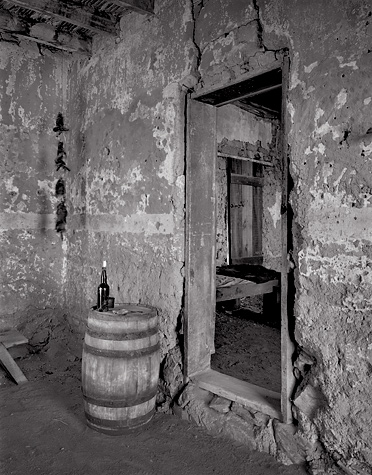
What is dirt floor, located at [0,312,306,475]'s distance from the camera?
7.54 feet

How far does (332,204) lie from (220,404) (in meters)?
1.61

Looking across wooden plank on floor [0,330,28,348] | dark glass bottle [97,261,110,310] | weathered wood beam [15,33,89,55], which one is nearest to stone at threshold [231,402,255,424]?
dark glass bottle [97,261,110,310]

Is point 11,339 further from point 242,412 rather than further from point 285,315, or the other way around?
point 285,315

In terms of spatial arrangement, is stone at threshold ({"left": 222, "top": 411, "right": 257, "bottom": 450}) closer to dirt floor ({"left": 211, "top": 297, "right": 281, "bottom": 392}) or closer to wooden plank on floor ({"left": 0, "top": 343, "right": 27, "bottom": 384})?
dirt floor ({"left": 211, "top": 297, "right": 281, "bottom": 392})

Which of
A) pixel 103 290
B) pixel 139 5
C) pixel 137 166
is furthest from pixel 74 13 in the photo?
pixel 103 290

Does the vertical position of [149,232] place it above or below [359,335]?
above

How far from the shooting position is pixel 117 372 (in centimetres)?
253

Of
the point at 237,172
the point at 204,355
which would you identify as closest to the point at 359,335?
the point at 204,355

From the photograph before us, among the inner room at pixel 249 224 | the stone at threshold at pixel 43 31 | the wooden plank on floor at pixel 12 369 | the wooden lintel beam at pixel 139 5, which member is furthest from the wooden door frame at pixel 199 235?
the stone at threshold at pixel 43 31

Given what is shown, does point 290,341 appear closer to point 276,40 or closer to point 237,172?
point 276,40

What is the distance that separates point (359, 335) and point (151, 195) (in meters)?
1.92

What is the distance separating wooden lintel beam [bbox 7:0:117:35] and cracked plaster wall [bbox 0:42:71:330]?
42.3 inches

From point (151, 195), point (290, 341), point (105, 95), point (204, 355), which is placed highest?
point (105, 95)

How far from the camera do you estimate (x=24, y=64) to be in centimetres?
429
